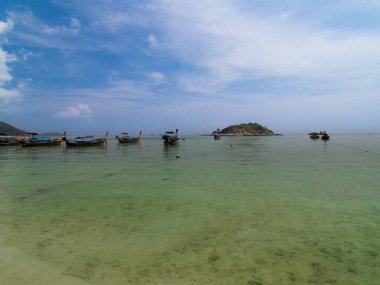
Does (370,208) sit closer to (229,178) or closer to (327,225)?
(327,225)

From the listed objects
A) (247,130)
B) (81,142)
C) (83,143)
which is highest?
(247,130)

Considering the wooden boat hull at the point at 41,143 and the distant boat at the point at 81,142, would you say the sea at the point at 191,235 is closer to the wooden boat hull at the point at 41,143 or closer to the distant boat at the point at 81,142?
the distant boat at the point at 81,142

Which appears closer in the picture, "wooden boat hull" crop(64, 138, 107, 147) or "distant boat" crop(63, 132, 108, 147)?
"wooden boat hull" crop(64, 138, 107, 147)

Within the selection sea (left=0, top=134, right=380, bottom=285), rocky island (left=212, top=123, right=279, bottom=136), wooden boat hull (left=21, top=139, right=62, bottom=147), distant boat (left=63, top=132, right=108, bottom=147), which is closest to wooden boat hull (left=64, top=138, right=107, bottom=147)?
distant boat (left=63, top=132, right=108, bottom=147)

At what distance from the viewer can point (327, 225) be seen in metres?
9.00

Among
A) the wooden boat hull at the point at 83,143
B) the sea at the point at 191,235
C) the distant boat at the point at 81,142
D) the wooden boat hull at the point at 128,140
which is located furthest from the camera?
the wooden boat hull at the point at 128,140

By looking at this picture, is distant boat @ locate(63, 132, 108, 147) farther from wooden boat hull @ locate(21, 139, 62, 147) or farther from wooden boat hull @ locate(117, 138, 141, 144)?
wooden boat hull @ locate(117, 138, 141, 144)

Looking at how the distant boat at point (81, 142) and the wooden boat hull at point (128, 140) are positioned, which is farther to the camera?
the wooden boat hull at point (128, 140)

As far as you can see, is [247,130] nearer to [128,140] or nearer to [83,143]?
[128,140]

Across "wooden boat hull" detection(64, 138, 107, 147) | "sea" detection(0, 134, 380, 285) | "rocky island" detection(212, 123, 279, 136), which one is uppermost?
"rocky island" detection(212, 123, 279, 136)

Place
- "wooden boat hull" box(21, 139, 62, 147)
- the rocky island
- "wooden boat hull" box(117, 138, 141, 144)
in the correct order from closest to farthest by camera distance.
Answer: "wooden boat hull" box(21, 139, 62, 147) < "wooden boat hull" box(117, 138, 141, 144) < the rocky island

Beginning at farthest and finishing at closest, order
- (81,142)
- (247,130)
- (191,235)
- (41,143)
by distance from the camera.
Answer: (247,130) → (41,143) → (81,142) → (191,235)

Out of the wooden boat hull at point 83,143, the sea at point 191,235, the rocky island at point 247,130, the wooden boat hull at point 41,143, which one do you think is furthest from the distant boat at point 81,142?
the rocky island at point 247,130

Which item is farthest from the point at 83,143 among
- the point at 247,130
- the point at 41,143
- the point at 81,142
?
the point at 247,130
